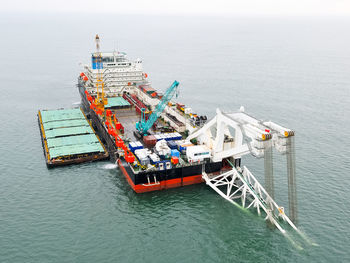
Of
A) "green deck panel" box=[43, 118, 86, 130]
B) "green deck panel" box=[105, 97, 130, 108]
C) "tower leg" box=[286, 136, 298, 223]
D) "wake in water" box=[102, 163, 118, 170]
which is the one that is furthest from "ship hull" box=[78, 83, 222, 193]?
"green deck panel" box=[105, 97, 130, 108]

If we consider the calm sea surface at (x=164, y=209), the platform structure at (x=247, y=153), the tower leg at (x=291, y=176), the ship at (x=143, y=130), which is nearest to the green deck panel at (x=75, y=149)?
the ship at (x=143, y=130)

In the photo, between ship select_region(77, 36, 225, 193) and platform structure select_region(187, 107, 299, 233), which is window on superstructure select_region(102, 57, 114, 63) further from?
platform structure select_region(187, 107, 299, 233)

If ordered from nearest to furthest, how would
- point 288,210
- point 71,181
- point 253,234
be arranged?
point 253,234 < point 288,210 < point 71,181

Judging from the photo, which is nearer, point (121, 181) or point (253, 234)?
point (253, 234)

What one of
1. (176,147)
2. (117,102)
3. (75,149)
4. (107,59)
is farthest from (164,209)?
(107,59)

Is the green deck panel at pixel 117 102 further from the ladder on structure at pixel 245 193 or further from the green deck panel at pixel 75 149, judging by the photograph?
the ladder on structure at pixel 245 193

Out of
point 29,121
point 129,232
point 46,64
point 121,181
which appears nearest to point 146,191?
point 121,181

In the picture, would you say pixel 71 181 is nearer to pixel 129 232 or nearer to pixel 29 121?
pixel 129 232

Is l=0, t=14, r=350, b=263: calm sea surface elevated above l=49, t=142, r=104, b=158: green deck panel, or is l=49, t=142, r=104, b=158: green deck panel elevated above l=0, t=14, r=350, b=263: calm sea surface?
l=49, t=142, r=104, b=158: green deck panel
